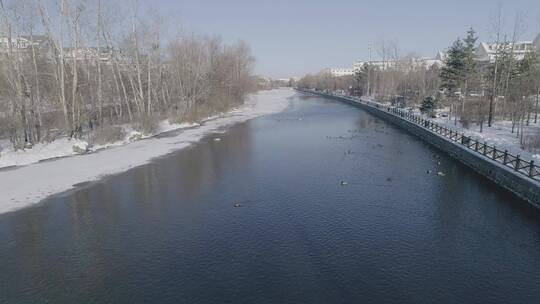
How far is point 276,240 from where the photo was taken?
574 inches

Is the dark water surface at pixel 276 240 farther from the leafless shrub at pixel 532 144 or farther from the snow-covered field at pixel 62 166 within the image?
the leafless shrub at pixel 532 144

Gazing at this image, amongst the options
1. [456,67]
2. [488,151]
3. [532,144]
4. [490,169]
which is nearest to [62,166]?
[490,169]

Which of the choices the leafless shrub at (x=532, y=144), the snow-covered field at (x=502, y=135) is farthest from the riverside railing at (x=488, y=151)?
the leafless shrub at (x=532, y=144)

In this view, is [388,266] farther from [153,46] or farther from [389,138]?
[153,46]

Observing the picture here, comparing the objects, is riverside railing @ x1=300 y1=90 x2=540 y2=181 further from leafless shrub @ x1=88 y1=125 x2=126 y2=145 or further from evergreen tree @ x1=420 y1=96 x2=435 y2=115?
leafless shrub @ x1=88 y1=125 x2=126 y2=145

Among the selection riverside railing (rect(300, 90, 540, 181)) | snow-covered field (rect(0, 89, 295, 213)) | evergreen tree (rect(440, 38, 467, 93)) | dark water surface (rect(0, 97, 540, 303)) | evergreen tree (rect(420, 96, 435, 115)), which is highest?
evergreen tree (rect(440, 38, 467, 93))

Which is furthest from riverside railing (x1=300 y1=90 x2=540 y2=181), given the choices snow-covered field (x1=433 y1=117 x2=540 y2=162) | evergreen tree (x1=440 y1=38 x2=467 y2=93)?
evergreen tree (x1=440 y1=38 x2=467 y2=93)

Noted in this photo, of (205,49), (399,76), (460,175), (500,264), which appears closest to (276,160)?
(460,175)

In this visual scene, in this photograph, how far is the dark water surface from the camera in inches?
442

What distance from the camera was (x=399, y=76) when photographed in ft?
309

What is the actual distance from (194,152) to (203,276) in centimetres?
2191

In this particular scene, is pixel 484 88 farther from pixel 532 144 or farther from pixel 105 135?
pixel 105 135

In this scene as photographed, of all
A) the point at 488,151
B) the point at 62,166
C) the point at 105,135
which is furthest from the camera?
the point at 105,135

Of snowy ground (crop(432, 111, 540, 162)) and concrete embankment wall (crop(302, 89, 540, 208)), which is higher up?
snowy ground (crop(432, 111, 540, 162))
